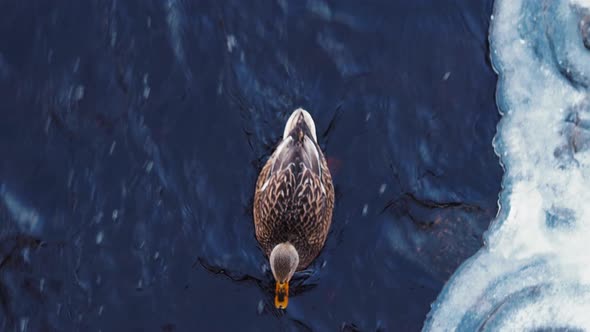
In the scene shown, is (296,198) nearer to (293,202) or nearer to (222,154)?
(293,202)

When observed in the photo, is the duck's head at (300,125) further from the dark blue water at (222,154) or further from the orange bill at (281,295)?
the orange bill at (281,295)

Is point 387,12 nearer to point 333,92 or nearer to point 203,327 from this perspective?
point 333,92

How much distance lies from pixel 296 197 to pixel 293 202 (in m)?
0.05

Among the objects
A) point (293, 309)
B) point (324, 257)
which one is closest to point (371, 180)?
point (324, 257)

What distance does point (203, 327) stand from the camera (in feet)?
24.6

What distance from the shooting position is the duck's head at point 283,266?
7.09 m

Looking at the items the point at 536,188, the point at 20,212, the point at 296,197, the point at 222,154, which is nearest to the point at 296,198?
the point at 296,197

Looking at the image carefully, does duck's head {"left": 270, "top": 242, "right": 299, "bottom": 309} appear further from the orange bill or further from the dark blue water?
the dark blue water

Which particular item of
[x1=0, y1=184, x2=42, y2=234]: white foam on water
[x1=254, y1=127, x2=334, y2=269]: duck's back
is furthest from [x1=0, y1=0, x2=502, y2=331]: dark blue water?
[x1=254, y1=127, x2=334, y2=269]: duck's back

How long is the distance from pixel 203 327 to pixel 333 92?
2202 millimetres

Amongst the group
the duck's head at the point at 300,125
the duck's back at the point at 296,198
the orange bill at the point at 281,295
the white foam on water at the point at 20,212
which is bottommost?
the white foam on water at the point at 20,212

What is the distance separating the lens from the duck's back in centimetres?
705

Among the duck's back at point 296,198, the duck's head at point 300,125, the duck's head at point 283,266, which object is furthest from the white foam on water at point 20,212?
the duck's head at point 300,125

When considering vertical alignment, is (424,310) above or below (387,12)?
below
